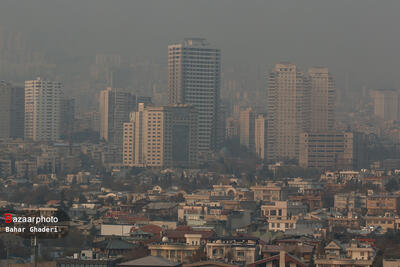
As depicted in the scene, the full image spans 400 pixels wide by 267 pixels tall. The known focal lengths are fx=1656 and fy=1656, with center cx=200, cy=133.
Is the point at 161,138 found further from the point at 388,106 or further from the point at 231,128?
the point at 388,106

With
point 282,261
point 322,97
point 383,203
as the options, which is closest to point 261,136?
point 322,97

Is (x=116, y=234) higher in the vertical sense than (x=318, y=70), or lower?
lower

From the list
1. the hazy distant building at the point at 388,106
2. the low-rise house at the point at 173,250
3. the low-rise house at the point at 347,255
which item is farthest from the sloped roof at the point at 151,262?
the hazy distant building at the point at 388,106

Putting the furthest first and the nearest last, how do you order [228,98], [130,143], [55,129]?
1. [228,98]
2. [55,129]
3. [130,143]

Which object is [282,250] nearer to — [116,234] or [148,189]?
[116,234]

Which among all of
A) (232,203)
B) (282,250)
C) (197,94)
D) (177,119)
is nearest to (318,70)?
(197,94)

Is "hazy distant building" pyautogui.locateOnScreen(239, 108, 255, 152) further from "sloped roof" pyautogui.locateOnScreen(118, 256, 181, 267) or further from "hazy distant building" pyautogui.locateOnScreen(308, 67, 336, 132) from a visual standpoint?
"sloped roof" pyautogui.locateOnScreen(118, 256, 181, 267)
